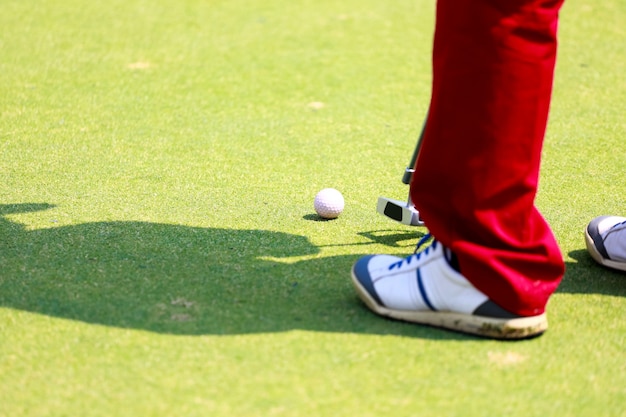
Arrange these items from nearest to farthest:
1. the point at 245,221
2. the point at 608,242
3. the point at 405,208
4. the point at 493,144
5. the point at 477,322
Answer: the point at 493,144 → the point at 477,322 → the point at 608,242 → the point at 405,208 → the point at 245,221

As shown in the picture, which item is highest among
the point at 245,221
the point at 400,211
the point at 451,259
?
the point at 451,259

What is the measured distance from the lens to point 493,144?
6.83 ft

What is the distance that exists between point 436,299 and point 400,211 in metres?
0.73

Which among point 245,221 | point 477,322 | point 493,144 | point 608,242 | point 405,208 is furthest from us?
point 245,221

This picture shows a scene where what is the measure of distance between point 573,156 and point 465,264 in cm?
193

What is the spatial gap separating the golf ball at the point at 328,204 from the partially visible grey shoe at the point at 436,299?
724mm

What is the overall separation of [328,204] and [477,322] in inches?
39.6

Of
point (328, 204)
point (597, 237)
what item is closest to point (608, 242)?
point (597, 237)

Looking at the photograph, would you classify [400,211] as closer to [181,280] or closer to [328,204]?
[328,204]

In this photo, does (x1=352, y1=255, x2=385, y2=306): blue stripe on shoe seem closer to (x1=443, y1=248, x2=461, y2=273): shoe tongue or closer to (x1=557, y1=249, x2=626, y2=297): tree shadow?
(x1=443, y1=248, x2=461, y2=273): shoe tongue

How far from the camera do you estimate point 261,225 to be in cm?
304

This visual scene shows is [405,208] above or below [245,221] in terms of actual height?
above

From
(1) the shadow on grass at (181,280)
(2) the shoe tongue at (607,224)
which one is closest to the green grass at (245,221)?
(1) the shadow on grass at (181,280)

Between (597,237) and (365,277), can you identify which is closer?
(365,277)
